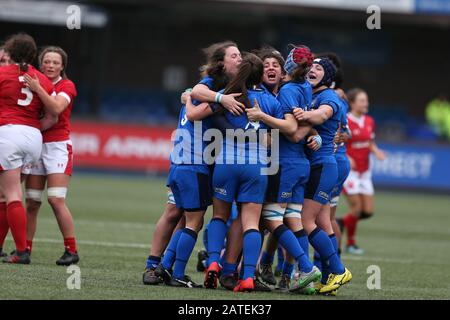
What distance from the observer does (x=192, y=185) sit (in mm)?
9094

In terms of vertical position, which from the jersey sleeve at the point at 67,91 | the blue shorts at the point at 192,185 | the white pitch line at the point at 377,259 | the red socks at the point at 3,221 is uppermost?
the jersey sleeve at the point at 67,91

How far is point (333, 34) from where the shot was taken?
3428 centimetres

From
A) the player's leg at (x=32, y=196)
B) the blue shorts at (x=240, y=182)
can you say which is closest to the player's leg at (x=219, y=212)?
the blue shorts at (x=240, y=182)

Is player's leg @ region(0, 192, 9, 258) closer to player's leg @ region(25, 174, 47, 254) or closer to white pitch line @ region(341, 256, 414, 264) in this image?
player's leg @ region(25, 174, 47, 254)

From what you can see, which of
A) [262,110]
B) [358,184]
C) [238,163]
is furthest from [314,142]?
[358,184]

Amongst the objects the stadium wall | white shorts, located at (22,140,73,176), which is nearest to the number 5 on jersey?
white shorts, located at (22,140,73,176)

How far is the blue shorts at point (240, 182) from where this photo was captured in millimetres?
8875

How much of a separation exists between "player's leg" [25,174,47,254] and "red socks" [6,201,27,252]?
1.47 ft

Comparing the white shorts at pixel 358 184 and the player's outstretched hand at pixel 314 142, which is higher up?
the player's outstretched hand at pixel 314 142

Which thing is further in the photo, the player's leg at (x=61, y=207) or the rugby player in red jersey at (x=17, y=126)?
the player's leg at (x=61, y=207)

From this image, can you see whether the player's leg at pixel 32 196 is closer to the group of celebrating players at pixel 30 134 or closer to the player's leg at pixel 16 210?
the group of celebrating players at pixel 30 134

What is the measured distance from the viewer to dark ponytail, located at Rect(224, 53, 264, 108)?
8906 millimetres

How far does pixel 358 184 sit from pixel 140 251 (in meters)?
3.85

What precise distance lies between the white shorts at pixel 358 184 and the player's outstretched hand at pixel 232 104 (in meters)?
5.97
